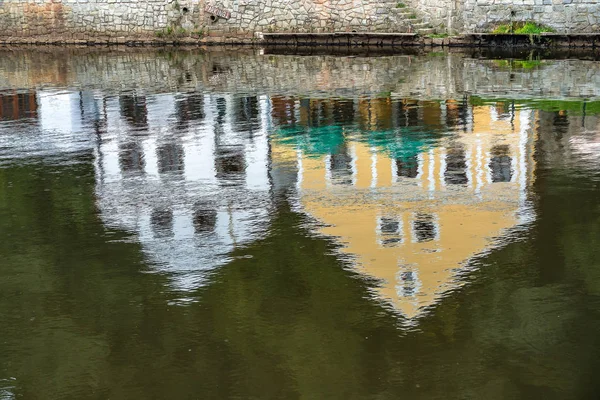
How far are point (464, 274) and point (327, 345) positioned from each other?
2.26 meters

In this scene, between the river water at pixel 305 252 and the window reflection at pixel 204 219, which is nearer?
the river water at pixel 305 252

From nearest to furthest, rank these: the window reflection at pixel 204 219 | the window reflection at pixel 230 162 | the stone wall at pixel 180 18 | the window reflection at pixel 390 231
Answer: the window reflection at pixel 390 231 → the window reflection at pixel 204 219 → the window reflection at pixel 230 162 → the stone wall at pixel 180 18

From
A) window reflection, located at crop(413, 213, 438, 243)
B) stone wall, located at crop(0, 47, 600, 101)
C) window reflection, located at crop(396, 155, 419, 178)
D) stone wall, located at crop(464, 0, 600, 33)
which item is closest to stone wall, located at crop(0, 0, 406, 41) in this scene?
stone wall, located at crop(464, 0, 600, 33)

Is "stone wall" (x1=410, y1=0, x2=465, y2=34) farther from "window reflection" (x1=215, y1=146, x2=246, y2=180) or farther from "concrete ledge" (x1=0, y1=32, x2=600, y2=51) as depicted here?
"window reflection" (x1=215, y1=146, x2=246, y2=180)

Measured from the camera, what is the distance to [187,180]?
617 inches

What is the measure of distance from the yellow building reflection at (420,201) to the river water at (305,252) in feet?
0.13

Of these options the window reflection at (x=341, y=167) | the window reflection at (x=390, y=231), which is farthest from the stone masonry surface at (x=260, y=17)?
the window reflection at (x=390, y=231)

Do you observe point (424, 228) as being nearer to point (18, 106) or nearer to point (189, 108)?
point (189, 108)

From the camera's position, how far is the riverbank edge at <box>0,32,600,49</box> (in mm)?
37781

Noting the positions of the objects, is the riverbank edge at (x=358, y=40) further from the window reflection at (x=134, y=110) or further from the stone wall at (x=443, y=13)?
the window reflection at (x=134, y=110)

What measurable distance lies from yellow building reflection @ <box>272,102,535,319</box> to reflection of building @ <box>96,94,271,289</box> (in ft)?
2.68

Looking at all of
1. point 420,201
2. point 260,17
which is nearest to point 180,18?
point 260,17

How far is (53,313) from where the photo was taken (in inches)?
402

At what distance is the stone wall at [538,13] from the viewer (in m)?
37.8
